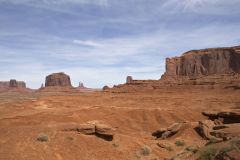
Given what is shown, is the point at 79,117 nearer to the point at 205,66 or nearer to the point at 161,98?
the point at 161,98

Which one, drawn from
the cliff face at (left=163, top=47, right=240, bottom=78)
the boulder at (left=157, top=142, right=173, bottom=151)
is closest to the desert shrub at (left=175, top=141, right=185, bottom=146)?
the boulder at (left=157, top=142, right=173, bottom=151)

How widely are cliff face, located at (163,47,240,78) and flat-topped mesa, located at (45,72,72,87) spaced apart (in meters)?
58.3

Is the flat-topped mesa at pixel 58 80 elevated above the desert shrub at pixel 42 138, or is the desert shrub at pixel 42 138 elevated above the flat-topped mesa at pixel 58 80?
the flat-topped mesa at pixel 58 80

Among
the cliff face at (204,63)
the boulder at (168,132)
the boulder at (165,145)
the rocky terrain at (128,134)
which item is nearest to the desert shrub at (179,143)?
the rocky terrain at (128,134)

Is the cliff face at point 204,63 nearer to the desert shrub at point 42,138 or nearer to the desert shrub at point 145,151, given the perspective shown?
the desert shrub at point 145,151

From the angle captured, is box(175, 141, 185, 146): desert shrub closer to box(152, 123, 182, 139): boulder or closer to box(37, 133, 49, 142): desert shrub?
box(152, 123, 182, 139): boulder

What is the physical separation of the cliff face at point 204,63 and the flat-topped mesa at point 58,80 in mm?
58284

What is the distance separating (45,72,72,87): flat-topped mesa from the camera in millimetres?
135625

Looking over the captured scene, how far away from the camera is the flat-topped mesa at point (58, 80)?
13562 centimetres

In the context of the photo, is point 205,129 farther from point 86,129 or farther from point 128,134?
point 86,129

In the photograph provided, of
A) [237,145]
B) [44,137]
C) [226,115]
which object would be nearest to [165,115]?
[226,115]

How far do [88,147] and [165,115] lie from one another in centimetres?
1782

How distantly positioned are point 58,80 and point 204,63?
6731 cm

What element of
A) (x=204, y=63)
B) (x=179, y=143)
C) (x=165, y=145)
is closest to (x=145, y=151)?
(x=165, y=145)
